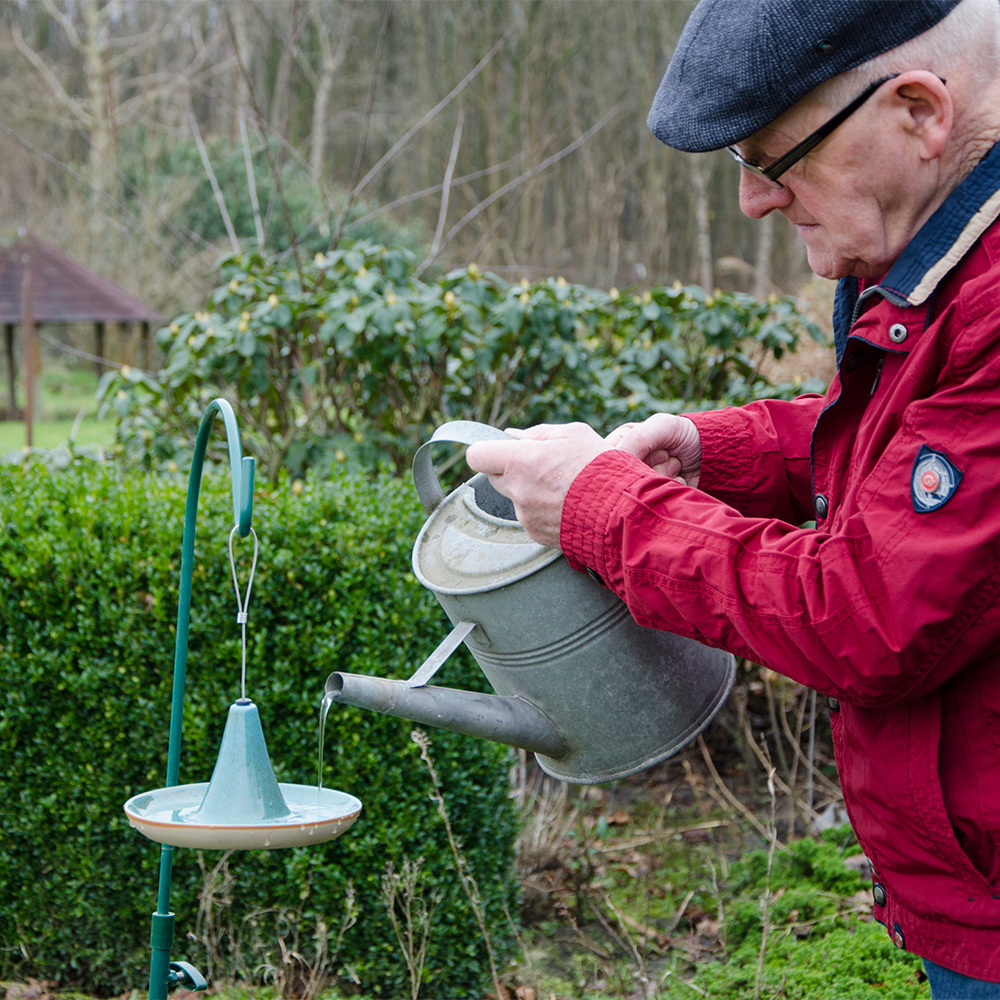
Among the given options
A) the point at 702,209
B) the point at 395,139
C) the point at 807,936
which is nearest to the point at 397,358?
the point at 807,936

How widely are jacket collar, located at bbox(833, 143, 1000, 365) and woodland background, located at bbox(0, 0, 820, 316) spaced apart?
1388 centimetres

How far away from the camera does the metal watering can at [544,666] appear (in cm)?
146

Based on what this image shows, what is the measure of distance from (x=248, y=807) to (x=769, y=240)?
19776 mm

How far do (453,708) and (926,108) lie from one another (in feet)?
3.13

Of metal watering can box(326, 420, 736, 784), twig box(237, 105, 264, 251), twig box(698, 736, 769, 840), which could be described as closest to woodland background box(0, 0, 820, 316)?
twig box(237, 105, 264, 251)

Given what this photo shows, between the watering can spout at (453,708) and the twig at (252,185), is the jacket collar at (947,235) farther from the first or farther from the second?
the twig at (252,185)

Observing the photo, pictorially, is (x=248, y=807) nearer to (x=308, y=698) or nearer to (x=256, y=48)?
(x=308, y=698)

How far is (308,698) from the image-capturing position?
2594 mm

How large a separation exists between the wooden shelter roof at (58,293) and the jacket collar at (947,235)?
44.7ft

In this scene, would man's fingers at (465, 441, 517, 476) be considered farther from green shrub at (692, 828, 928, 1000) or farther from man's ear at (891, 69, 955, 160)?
green shrub at (692, 828, 928, 1000)

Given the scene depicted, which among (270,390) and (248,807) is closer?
(248,807)

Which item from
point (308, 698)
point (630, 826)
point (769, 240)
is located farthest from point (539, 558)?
point (769, 240)

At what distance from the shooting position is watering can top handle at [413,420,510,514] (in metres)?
1.44

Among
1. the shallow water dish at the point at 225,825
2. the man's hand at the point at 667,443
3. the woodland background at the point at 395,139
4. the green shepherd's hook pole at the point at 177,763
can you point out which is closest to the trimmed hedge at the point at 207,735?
the green shepherd's hook pole at the point at 177,763
